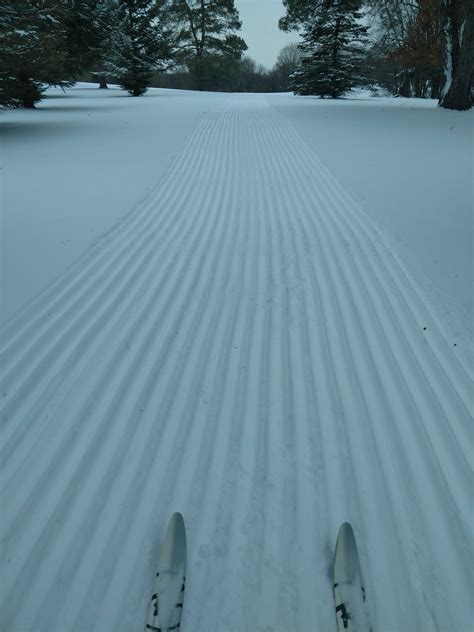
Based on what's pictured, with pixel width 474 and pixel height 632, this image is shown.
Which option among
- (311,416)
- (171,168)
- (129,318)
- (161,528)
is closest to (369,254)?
(311,416)

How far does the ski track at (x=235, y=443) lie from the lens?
5.60ft

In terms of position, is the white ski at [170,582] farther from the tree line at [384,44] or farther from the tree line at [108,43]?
the tree line at [384,44]

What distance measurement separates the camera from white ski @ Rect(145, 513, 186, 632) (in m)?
1.58

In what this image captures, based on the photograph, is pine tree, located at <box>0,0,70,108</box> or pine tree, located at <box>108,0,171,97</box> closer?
pine tree, located at <box>0,0,70,108</box>

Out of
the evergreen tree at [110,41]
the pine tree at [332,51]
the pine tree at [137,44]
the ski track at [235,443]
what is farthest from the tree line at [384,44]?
the ski track at [235,443]

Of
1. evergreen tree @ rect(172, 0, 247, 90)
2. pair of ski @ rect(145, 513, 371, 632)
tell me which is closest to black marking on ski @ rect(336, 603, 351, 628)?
pair of ski @ rect(145, 513, 371, 632)

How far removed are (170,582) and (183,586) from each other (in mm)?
66

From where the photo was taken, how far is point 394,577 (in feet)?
5.72

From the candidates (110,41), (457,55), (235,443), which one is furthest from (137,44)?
(235,443)

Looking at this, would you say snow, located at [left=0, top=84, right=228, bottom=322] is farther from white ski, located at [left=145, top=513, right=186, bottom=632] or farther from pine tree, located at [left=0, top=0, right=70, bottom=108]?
white ski, located at [left=145, top=513, right=186, bottom=632]

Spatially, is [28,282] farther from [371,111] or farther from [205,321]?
[371,111]

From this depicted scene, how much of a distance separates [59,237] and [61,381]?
2.73 m

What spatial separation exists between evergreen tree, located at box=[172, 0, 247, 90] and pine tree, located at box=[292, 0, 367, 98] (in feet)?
44.4

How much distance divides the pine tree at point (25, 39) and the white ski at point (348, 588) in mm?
13504
